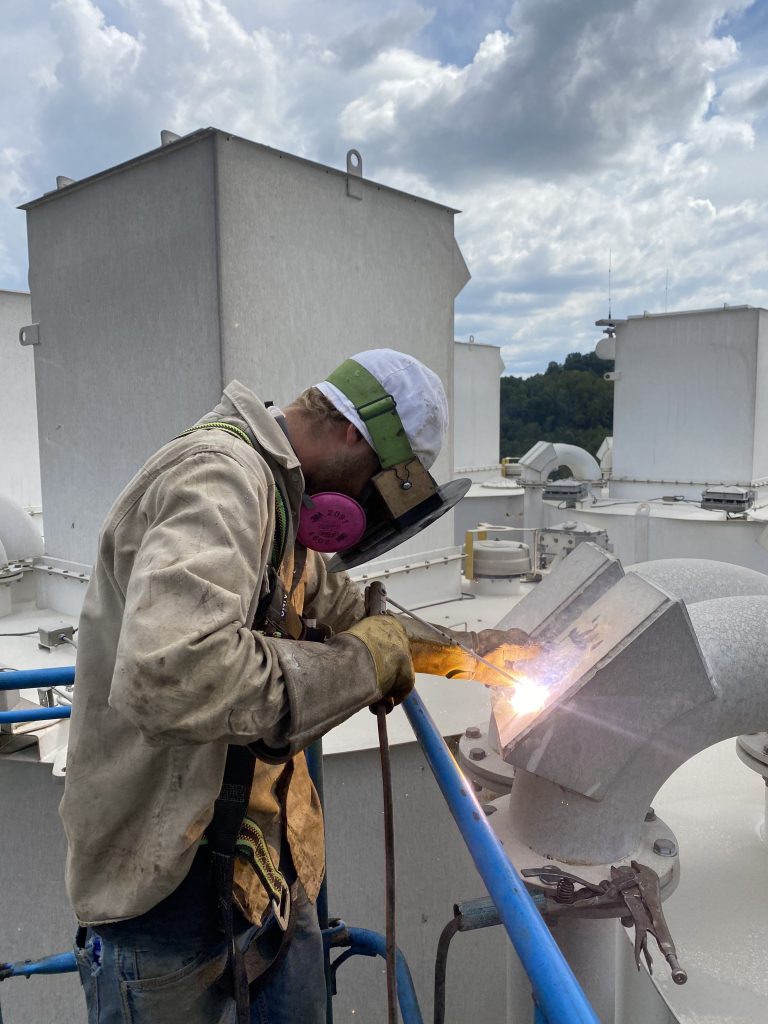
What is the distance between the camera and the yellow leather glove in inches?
80.0

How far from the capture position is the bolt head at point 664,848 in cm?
208

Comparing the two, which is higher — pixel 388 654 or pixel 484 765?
pixel 388 654

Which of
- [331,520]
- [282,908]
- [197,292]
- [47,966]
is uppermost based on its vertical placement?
[197,292]

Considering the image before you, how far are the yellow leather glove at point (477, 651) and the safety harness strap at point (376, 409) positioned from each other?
521 mm

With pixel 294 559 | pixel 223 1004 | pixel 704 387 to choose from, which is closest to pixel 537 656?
pixel 294 559

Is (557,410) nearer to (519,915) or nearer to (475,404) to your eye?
(475,404)

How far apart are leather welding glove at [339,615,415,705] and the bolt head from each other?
99 centimetres

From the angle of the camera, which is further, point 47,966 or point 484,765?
point 484,765

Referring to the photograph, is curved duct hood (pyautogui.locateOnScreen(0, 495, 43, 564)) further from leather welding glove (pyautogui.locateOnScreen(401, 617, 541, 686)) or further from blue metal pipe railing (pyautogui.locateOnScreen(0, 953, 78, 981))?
leather welding glove (pyautogui.locateOnScreen(401, 617, 541, 686))

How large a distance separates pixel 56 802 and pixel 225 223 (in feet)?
8.34

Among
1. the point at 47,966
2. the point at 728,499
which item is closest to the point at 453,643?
the point at 47,966

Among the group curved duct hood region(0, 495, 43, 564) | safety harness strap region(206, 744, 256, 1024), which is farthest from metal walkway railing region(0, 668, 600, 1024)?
curved duct hood region(0, 495, 43, 564)

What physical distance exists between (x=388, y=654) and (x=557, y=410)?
108ft

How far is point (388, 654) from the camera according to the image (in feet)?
4.97
